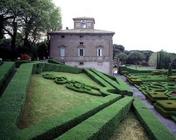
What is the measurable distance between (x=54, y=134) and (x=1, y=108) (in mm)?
1803

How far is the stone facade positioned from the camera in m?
40.1

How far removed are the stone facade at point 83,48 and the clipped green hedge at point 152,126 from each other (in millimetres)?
27087

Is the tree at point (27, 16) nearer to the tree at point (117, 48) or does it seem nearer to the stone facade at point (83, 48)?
the stone facade at point (83, 48)

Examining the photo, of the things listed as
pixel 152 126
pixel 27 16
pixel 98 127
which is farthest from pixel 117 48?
pixel 98 127

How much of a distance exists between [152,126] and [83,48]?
31249 mm

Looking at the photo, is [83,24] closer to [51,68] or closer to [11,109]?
[51,68]

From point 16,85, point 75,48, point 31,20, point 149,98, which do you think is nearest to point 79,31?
point 75,48

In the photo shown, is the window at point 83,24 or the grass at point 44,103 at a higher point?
the window at point 83,24

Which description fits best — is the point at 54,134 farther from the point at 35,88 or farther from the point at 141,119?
the point at 35,88

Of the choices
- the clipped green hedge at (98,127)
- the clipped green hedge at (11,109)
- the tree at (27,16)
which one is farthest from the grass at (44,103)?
the tree at (27,16)

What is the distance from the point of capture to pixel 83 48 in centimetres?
4041

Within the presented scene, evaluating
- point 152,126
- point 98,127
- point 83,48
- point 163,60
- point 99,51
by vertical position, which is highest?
point 83,48

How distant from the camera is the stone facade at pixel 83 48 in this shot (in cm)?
4006

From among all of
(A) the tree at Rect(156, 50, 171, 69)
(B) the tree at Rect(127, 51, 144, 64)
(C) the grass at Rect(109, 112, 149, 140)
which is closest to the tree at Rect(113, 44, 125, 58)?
(B) the tree at Rect(127, 51, 144, 64)
